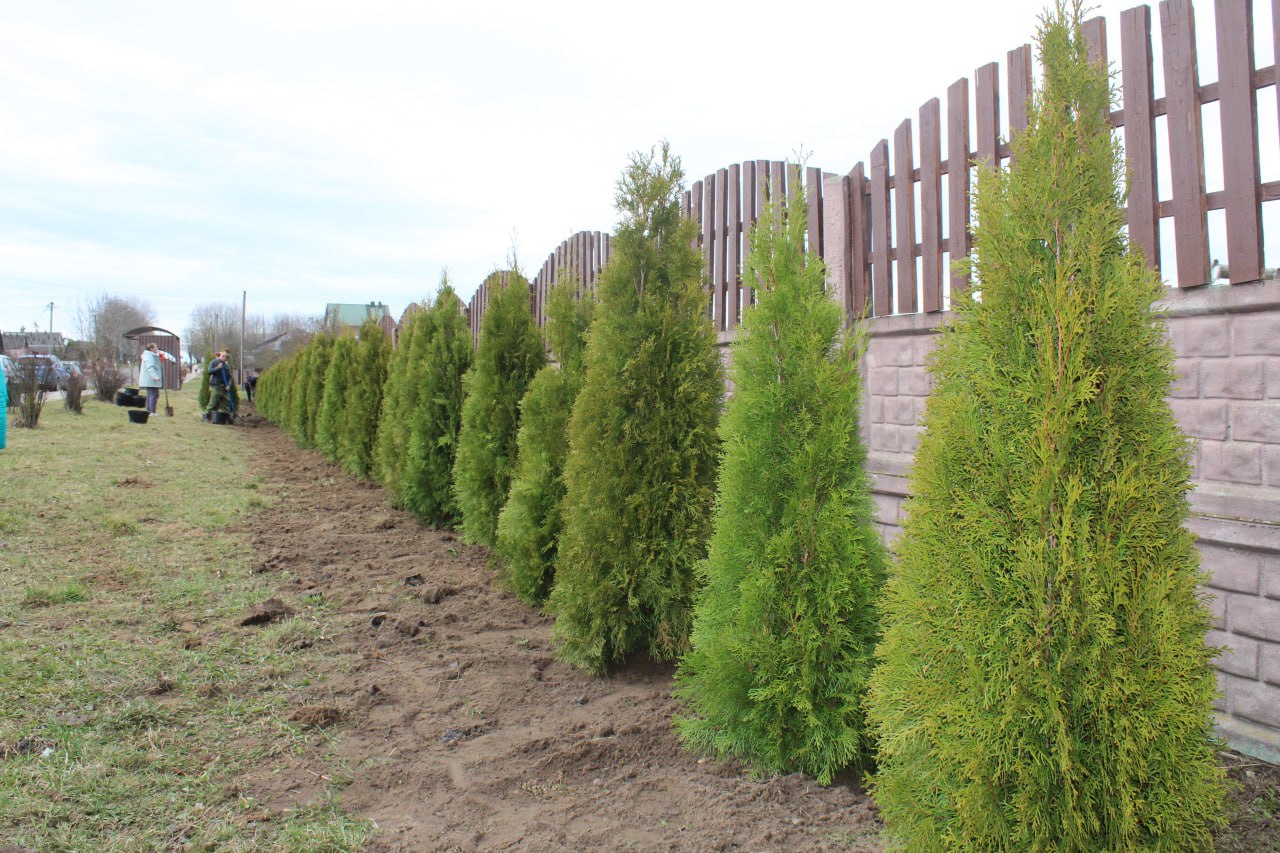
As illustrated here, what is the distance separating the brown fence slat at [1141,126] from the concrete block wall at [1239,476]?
35 centimetres

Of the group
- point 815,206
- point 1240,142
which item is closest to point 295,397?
point 815,206

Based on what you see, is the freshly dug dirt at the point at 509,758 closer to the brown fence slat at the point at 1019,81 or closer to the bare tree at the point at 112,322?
the brown fence slat at the point at 1019,81

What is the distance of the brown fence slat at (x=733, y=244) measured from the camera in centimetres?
655

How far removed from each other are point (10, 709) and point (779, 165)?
18.9ft

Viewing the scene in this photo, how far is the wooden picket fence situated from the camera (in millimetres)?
3412

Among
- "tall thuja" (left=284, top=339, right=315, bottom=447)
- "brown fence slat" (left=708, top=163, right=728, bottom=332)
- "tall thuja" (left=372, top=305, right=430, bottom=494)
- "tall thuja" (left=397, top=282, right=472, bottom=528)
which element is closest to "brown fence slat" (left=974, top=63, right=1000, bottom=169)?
"brown fence slat" (left=708, top=163, right=728, bottom=332)

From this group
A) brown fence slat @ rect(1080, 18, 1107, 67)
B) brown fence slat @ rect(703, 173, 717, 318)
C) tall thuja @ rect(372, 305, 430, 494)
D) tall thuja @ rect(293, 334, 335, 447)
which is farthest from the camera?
tall thuja @ rect(293, 334, 335, 447)

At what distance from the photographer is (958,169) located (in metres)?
4.84

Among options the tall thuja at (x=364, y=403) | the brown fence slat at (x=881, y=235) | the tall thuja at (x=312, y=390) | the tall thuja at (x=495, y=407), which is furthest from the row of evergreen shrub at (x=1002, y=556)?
the tall thuja at (x=312, y=390)

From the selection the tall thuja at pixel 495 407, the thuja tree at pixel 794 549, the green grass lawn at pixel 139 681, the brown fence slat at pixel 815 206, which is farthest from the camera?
the tall thuja at pixel 495 407

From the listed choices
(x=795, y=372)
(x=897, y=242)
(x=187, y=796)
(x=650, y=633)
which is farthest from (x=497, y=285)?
(x=187, y=796)

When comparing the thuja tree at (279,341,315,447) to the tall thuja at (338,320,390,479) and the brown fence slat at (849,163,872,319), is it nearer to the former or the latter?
the tall thuja at (338,320,390,479)

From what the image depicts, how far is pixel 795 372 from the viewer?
3143 mm

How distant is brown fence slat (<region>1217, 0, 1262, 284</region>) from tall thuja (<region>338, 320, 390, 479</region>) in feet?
31.8
